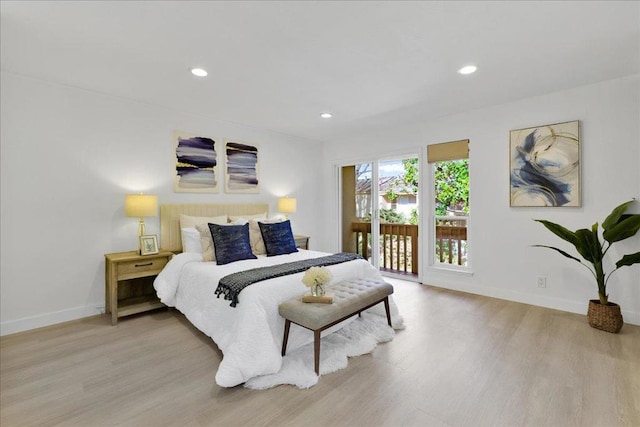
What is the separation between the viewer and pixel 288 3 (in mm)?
1794

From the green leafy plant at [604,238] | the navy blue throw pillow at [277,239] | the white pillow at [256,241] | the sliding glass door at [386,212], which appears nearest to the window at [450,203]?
the sliding glass door at [386,212]

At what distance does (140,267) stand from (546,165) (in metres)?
4.64

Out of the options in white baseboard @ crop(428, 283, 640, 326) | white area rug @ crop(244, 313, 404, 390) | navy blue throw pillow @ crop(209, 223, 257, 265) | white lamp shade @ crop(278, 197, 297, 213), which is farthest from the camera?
white lamp shade @ crop(278, 197, 297, 213)

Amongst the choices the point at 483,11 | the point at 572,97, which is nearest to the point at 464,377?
the point at 483,11

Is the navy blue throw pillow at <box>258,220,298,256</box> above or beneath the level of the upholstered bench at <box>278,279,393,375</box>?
above

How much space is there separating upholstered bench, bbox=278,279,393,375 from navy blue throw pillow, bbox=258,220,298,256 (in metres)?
1.03

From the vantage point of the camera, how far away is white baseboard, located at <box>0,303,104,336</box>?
275cm

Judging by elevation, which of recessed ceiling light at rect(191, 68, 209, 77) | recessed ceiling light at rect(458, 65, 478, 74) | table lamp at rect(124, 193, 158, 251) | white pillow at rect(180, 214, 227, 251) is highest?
recessed ceiling light at rect(191, 68, 209, 77)

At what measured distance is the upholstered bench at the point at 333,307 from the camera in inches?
81.0

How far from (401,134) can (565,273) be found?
2745mm

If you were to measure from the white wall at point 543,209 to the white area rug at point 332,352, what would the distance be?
5.82 feet

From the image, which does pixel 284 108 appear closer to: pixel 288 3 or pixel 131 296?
pixel 288 3

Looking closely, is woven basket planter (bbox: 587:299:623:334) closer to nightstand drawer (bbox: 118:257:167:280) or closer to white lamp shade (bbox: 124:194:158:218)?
nightstand drawer (bbox: 118:257:167:280)

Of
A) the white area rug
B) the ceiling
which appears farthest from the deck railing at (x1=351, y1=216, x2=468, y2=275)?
the white area rug
